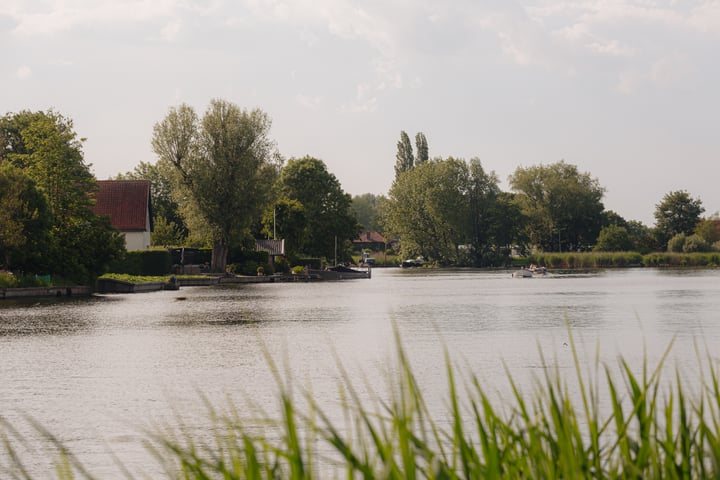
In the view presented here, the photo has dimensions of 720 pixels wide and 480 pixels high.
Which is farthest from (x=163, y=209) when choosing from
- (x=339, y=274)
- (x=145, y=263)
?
(x=145, y=263)

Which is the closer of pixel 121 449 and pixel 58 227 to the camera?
pixel 121 449

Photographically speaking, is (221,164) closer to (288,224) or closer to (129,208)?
(129,208)

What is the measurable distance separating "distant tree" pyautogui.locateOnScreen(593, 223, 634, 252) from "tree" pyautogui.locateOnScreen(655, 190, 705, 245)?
574cm

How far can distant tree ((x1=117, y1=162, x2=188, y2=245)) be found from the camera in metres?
94.1

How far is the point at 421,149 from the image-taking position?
153875mm

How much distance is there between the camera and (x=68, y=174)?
5719 cm

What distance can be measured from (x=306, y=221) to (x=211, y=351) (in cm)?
8216

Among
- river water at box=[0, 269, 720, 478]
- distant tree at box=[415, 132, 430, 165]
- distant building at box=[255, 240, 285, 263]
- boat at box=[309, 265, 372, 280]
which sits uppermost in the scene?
distant tree at box=[415, 132, 430, 165]

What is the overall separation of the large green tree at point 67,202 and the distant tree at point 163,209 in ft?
73.3

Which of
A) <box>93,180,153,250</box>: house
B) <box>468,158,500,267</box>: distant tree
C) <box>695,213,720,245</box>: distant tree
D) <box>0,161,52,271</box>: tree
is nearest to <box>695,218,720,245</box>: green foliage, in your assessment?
<box>695,213,720,245</box>: distant tree

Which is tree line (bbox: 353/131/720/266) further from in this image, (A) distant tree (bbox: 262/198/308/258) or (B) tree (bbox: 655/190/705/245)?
(A) distant tree (bbox: 262/198/308/258)

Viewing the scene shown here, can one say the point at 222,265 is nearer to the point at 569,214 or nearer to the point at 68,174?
the point at 68,174

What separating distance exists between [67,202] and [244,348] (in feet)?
126

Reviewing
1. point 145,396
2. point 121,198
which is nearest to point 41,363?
point 145,396
